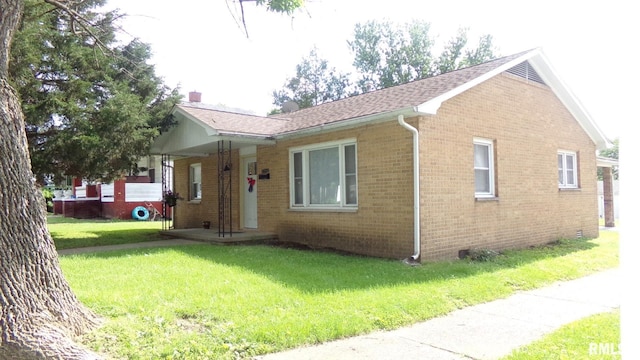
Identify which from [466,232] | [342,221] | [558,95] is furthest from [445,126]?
[558,95]

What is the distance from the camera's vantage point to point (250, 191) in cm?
1370

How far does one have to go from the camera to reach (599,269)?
9.14 metres

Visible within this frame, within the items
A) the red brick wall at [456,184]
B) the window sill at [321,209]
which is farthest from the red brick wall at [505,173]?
the window sill at [321,209]

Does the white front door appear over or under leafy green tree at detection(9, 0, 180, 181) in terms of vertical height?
under

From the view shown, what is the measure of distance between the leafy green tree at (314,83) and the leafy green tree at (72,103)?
123 ft

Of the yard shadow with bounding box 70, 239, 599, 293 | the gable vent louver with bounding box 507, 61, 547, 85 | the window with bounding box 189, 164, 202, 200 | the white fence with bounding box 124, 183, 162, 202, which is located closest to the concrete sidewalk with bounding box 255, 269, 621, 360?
the yard shadow with bounding box 70, 239, 599, 293

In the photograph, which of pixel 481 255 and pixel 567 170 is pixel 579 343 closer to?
pixel 481 255

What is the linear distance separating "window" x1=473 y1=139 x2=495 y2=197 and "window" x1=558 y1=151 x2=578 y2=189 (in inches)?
143

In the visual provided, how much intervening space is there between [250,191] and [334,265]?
584 centimetres

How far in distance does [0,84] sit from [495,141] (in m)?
9.52

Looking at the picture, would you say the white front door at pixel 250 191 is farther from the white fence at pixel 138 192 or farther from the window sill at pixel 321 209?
the white fence at pixel 138 192

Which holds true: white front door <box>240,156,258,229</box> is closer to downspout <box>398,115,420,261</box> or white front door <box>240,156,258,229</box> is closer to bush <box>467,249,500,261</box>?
downspout <box>398,115,420,261</box>

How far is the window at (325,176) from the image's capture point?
34.4 ft

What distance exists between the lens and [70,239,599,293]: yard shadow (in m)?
7.11
